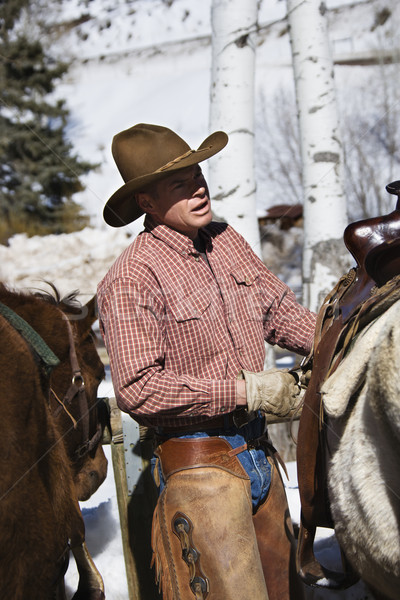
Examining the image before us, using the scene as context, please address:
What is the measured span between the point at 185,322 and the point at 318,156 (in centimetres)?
339

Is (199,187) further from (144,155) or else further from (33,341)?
(33,341)

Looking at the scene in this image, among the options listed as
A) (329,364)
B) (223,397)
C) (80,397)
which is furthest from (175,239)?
(80,397)

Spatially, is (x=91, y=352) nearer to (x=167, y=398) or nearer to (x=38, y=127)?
(x=167, y=398)

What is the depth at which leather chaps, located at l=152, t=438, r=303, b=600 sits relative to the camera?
1.85 metres

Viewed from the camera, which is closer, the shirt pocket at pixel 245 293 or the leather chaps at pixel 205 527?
the leather chaps at pixel 205 527

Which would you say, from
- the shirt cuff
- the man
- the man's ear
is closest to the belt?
the man

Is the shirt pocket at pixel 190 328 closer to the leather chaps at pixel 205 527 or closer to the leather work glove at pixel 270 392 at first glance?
the leather work glove at pixel 270 392

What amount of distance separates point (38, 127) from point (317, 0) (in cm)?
1398

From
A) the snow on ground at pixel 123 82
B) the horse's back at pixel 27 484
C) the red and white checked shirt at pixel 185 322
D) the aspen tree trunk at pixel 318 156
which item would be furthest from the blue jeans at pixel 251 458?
the snow on ground at pixel 123 82

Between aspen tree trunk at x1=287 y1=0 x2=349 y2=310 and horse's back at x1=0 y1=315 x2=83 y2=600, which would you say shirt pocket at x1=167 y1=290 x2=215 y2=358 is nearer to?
horse's back at x1=0 y1=315 x2=83 y2=600

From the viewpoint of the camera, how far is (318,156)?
4.93 metres

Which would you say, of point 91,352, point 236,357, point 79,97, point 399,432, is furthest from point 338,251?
point 79,97

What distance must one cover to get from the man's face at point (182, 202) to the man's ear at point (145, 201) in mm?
15

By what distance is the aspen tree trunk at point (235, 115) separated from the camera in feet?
14.1
